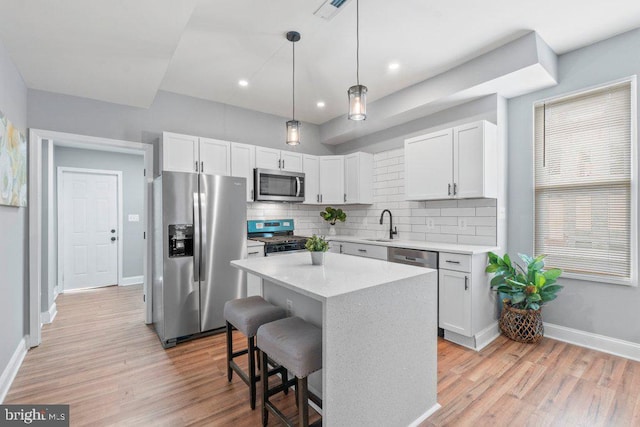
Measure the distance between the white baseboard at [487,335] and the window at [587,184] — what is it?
0.84 metres

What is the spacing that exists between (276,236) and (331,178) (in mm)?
1218

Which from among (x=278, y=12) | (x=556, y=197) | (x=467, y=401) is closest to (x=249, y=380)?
(x=467, y=401)

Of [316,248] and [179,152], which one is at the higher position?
[179,152]

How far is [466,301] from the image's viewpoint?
2.83 meters

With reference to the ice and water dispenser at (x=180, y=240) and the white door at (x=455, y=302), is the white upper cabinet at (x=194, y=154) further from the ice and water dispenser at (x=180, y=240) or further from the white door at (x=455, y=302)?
the white door at (x=455, y=302)

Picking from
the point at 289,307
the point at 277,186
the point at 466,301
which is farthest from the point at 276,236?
the point at 466,301

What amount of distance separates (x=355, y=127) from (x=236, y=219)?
2189 mm

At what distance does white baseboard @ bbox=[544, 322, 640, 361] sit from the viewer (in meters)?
2.57

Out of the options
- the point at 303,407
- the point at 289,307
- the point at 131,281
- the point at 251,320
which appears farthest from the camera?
the point at 131,281

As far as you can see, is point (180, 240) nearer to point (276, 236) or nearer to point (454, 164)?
point (276, 236)

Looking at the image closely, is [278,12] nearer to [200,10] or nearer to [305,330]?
[200,10]

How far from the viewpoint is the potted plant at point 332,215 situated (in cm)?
407

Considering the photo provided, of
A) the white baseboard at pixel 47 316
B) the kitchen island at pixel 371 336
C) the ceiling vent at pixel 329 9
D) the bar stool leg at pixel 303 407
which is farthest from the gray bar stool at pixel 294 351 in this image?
the white baseboard at pixel 47 316

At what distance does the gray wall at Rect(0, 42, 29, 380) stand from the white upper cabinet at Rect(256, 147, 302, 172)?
2.28 meters
